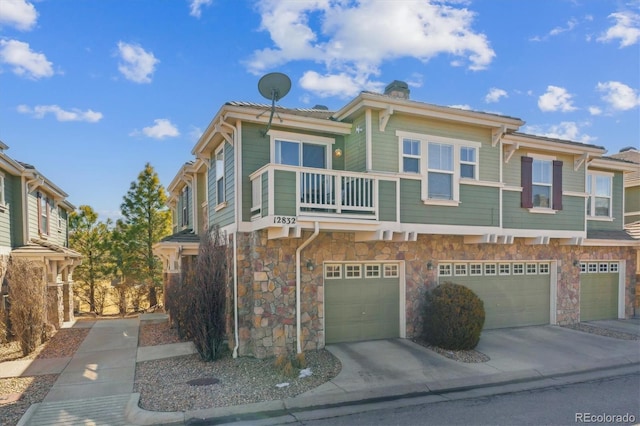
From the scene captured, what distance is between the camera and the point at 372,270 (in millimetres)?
10469

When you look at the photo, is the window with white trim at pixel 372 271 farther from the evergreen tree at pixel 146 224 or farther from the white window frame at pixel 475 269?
the evergreen tree at pixel 146 224

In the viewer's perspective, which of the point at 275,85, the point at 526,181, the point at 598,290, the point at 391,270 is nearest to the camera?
the point at 275,85

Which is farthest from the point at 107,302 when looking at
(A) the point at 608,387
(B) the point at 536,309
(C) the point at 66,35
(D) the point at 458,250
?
(A) the point at 608,387

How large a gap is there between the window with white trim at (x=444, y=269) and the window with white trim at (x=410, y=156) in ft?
9.60

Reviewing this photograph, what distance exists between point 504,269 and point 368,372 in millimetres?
6373

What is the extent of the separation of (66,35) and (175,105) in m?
4.60

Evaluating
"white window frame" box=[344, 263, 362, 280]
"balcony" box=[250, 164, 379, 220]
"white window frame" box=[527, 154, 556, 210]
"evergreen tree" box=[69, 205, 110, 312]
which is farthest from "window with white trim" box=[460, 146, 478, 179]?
"evergreen tree" box=[69, 205, 110, 312]

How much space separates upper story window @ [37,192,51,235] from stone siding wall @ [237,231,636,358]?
11.3 m

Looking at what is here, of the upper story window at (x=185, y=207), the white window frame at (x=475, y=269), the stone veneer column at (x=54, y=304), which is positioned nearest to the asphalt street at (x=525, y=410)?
the white window frame at (x=475, y=269)

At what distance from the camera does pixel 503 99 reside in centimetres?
1405

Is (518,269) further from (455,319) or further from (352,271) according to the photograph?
(352,271)

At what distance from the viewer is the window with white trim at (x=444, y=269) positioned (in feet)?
36.8

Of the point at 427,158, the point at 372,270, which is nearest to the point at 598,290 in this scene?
the point at 427,158

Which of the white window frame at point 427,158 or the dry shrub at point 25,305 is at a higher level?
the white window frame at point 427,158
